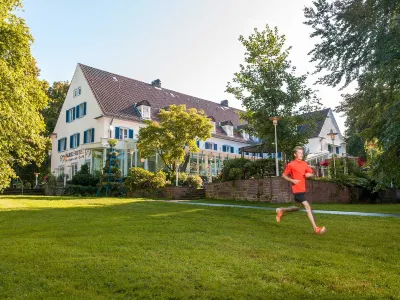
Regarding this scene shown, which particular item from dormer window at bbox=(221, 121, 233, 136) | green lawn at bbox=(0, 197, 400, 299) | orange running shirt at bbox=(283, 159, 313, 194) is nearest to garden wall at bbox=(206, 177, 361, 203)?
green lawn at bbox=(0, 197, 400, 299)

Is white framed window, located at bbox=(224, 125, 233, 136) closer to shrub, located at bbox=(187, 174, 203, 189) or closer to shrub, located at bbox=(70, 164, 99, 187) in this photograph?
Result: shrub, located at bbox=(187, 174, 203, 189)

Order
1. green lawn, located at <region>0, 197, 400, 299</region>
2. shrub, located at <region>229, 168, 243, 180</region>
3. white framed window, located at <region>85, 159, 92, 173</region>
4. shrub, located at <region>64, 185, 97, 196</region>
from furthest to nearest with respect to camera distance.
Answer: white framed window, located at <region>85, 159, 92, 173</region> < shrub, located at <region>64, 185, 97, 196</region> < shrub, located at <region>229, 168, 243, 180</region> < green lawn, located at <region>0, 197, 400, 299</region>

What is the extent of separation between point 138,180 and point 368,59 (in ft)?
56.7

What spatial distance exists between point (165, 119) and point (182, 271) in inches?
898

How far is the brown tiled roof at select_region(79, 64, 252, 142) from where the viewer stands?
1307 inches

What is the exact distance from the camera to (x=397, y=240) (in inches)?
281

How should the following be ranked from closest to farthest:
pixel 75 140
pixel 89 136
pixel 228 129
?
pixel 89 136, pixel 75 140, pixel 228 129

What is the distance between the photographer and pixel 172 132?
1065 inches

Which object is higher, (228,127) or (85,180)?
(228,127)

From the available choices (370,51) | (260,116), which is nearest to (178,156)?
(260,116)

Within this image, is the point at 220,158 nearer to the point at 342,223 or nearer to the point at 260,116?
the point at 260,116

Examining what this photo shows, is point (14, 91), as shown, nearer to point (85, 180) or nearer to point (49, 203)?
point (49, 203)

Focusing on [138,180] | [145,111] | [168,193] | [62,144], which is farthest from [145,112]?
[168,193]

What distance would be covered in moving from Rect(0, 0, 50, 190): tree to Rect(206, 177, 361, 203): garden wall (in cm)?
1001
